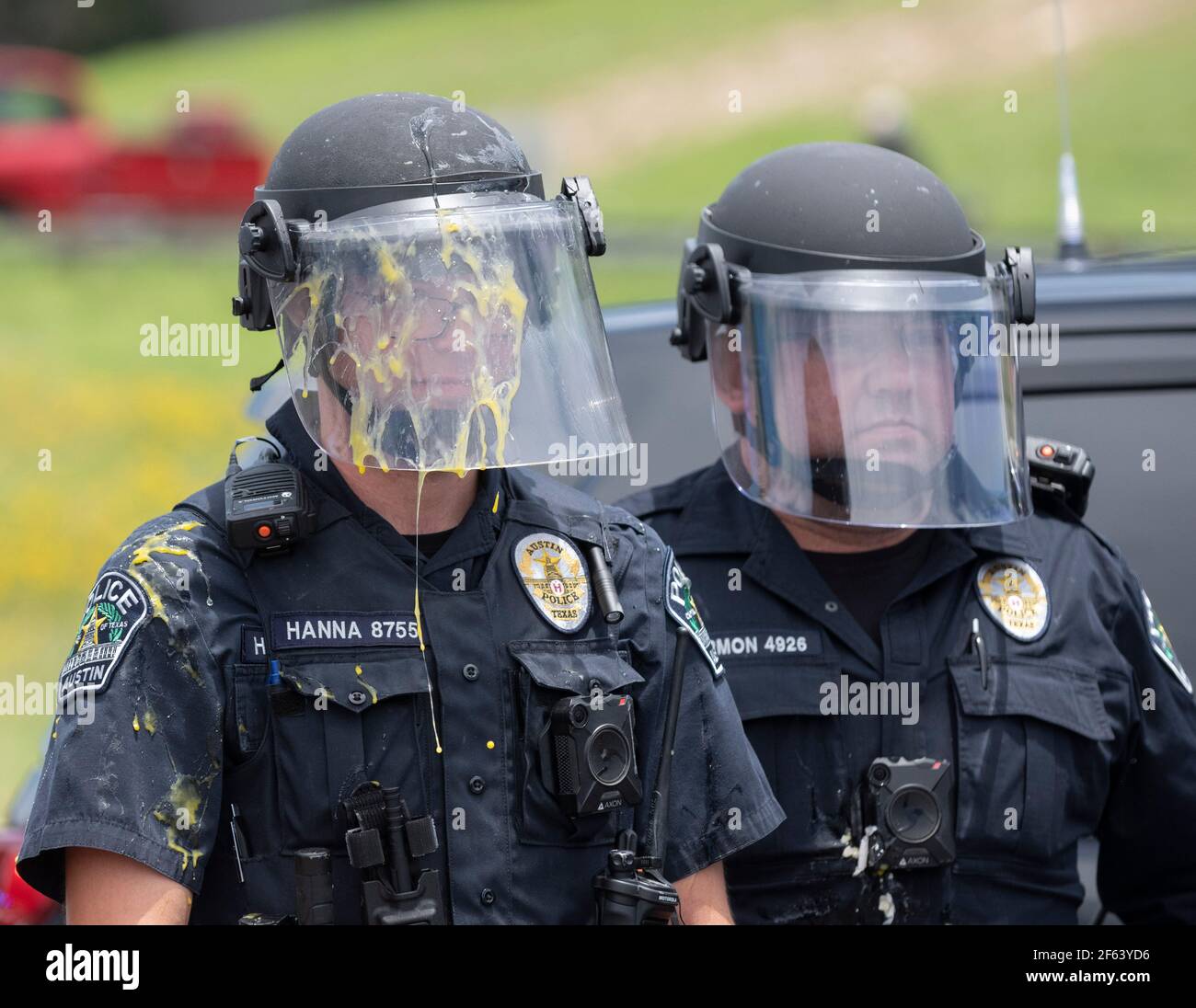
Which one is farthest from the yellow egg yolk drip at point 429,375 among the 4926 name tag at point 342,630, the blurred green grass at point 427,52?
the blurred green grass at point 427,52

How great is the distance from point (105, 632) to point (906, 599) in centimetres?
149

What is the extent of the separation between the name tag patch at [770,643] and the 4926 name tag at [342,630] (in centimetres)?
80

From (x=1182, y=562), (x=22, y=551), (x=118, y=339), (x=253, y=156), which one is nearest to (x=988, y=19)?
(x=253, y=156)

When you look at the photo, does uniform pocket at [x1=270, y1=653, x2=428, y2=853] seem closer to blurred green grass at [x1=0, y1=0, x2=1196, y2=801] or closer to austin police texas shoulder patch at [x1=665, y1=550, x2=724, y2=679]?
austin police texas shoulder patch at [x1=665, y1=550, x2=724, y2=679]

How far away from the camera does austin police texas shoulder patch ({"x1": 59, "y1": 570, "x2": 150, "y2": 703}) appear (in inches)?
85.0

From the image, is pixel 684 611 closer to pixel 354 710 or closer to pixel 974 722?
pixel 354 710

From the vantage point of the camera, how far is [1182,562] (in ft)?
10.7

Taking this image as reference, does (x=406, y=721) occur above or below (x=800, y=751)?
above

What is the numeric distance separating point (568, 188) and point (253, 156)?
19.0m

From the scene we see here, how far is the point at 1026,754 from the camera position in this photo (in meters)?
2.95

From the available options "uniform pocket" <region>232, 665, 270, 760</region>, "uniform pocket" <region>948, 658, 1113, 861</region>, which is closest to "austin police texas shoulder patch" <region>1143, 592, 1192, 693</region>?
"uniform pocket" <region>948, 658, 1113, 861</region>

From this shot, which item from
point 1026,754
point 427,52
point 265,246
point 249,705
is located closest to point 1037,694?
point 1026,754

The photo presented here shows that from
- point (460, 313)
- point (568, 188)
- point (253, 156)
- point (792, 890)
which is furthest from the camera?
point (253, 156)
